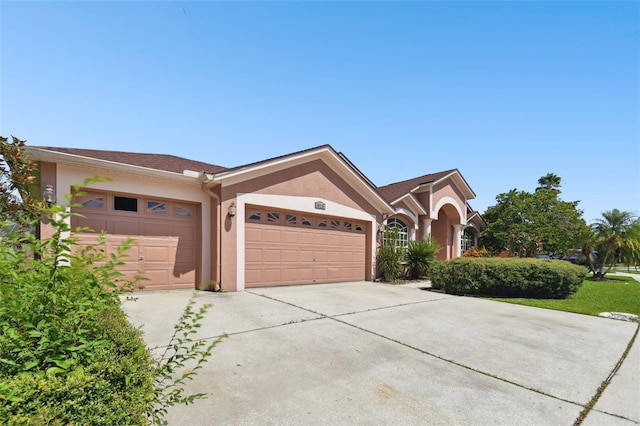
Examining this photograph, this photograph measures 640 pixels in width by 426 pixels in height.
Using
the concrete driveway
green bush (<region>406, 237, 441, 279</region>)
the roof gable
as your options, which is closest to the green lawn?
the concrete driveway

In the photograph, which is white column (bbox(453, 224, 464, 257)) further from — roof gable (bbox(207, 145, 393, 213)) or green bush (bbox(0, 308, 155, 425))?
green bush (bbox(0, 308, 155, 425))

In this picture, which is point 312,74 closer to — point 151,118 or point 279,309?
point 151,118

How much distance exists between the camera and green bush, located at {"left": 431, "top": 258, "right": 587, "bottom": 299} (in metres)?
10.3

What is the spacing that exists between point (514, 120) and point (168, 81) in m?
12.1

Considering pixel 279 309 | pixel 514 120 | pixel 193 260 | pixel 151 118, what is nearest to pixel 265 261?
pixel 193 260

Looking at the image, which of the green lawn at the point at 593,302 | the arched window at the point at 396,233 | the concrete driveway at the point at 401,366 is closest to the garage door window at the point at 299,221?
the arched window at the point at 396,233

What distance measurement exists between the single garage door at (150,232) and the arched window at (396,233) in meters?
8.59

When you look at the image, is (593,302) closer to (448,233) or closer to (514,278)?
(514,278)

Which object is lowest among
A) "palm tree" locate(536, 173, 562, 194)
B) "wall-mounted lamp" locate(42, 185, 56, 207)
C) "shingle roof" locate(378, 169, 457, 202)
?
"wall-mounted lamp" locate(42, 185, 56, 207)

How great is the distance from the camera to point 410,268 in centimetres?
1514

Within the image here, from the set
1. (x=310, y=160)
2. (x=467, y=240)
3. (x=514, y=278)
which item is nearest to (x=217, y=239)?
(x=310, y=160)

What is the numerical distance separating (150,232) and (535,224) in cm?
2195

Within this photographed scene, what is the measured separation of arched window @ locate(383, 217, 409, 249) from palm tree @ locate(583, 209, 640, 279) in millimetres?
10573

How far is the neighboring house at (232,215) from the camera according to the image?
326 inches
